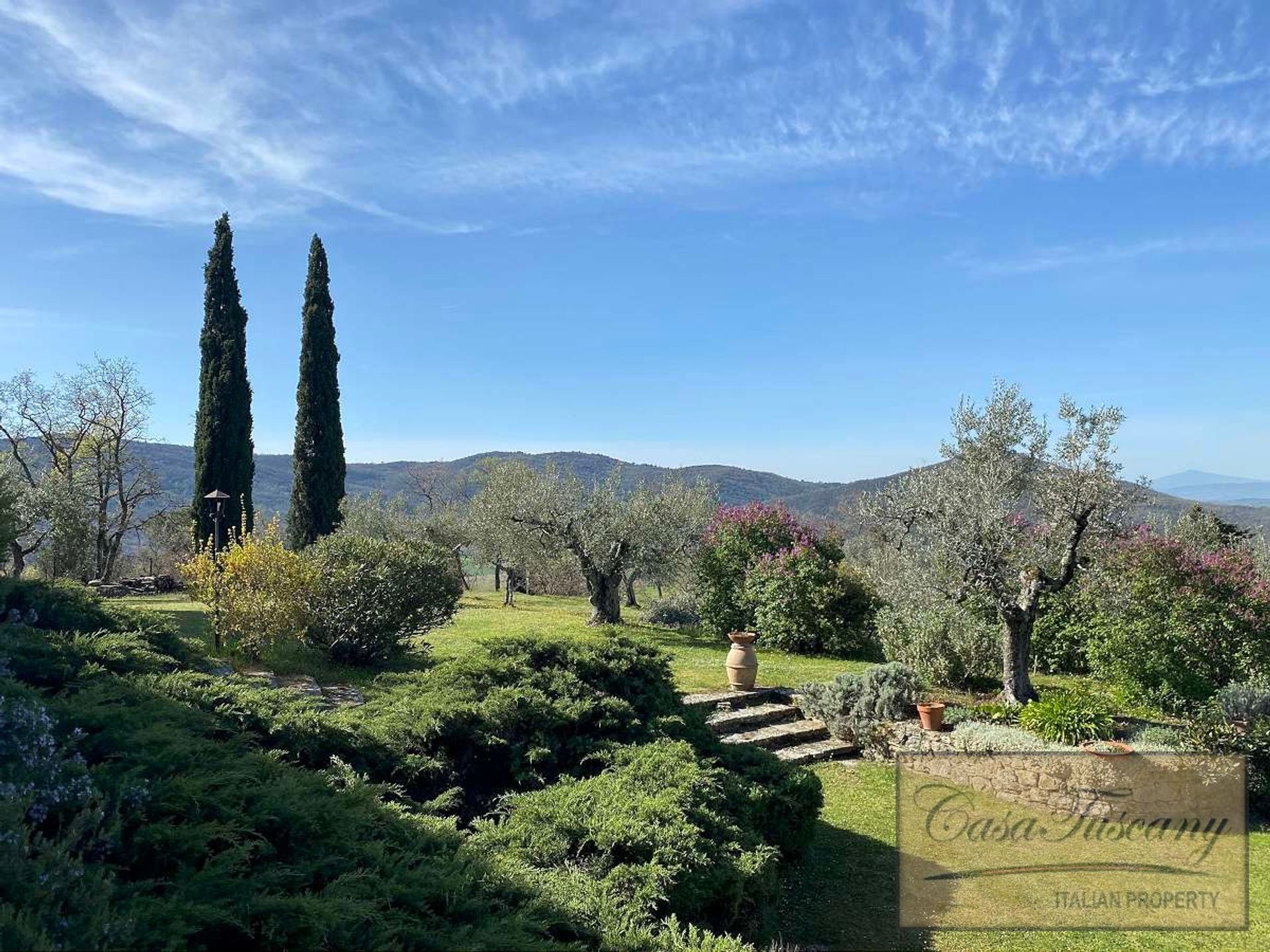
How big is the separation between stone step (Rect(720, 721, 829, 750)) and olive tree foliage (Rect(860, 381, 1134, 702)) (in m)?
2.38

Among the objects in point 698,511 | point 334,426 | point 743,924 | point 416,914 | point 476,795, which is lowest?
point 743,924

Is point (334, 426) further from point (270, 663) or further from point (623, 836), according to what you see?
point (623, 836)

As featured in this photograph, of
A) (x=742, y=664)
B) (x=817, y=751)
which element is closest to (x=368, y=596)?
(x=742, y=664)

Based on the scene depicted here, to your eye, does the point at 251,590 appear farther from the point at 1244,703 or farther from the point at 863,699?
the point at 1244,703

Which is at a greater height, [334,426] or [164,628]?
[334,426]

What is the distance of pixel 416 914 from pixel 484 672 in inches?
142

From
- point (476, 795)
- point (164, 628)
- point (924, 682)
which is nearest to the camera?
point (476, 795)

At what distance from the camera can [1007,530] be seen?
10.3 metres

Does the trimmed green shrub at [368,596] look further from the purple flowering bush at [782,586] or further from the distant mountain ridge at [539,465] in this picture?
the distant mountain ridge at [539,465]

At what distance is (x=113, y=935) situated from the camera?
2.12 metres

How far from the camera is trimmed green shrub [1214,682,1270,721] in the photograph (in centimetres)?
848

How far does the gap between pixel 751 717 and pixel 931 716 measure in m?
2.31

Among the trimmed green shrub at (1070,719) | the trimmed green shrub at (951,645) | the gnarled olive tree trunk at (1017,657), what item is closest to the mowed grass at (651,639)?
the trimmed green shrub at (951,645)

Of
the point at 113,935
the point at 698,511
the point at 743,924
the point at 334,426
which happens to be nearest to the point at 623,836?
the point at 743,924
